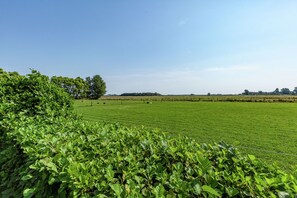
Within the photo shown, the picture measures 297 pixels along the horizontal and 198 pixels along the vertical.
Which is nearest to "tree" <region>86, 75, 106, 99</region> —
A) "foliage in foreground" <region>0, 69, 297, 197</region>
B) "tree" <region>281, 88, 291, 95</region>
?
"foliage in foreground" <region>0, 69, 297, 197</region>

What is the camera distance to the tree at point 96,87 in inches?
3563

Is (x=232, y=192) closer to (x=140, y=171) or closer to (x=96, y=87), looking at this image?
(x=140, y=171)

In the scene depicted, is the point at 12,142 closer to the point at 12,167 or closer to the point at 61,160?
the point at 12,167

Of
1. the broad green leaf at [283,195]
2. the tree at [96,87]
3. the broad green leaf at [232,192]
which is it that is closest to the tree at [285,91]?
the tree at [96,87]

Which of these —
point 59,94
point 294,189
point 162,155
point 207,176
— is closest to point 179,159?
point 162,155

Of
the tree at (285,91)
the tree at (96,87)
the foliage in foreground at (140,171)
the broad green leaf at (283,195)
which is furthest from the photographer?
the tree at (285,91)

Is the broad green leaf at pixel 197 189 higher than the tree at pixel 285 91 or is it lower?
lower

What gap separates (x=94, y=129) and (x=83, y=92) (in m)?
87.0

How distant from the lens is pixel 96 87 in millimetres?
90875

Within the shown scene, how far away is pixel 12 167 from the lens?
2898mm

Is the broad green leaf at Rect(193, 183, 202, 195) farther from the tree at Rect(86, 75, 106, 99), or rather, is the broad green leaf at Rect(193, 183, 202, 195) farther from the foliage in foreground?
the tree at Rect(86, 75, 106, 99)

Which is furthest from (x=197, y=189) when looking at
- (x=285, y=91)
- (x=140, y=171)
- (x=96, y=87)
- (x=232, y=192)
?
(x=285, y=91)

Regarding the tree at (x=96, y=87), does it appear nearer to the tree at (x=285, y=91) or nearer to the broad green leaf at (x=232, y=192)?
the broad green leaf at (x=232, y=192)

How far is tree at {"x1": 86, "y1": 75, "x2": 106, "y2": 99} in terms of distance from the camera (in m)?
90.5
